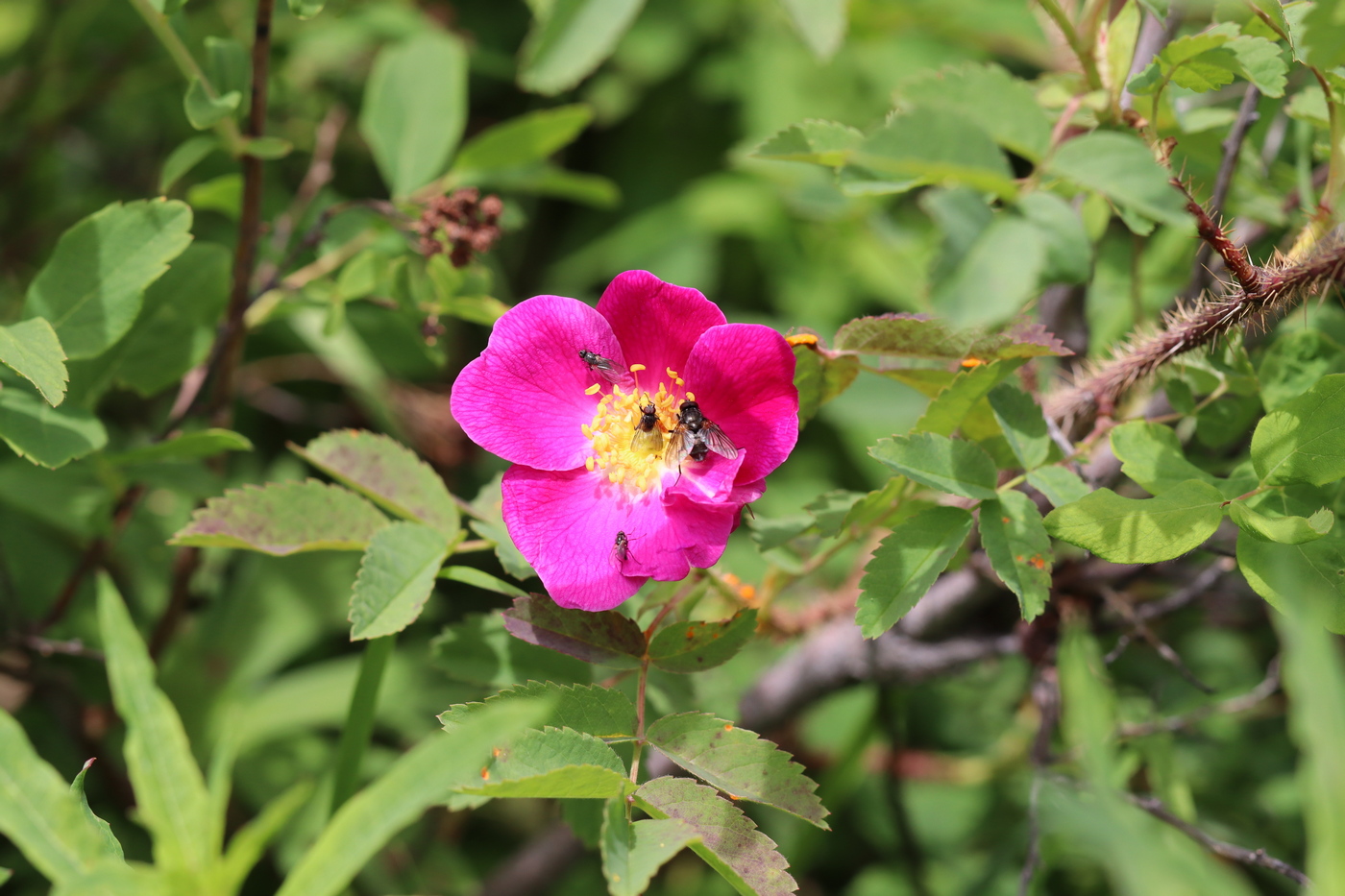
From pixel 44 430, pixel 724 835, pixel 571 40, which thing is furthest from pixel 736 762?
pixel 571 40

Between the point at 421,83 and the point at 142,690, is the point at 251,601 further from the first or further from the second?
the point at 142,690

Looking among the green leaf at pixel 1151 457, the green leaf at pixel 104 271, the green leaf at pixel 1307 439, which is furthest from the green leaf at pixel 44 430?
the green leaf at pixel 1307 439

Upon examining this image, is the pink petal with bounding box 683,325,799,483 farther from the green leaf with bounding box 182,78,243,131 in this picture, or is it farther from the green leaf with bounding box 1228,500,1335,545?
the green leaf with bounding box 182,78,243,131

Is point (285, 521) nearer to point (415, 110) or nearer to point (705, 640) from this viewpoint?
point (705, 640)

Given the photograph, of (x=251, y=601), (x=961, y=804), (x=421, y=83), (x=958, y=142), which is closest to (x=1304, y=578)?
(x=958, y=142)

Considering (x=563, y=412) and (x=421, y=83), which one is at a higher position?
(x=421, y=83)
